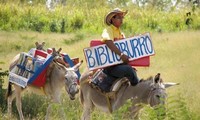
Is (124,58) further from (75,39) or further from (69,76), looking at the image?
(75,39)

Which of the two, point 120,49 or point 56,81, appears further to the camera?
point 56,81

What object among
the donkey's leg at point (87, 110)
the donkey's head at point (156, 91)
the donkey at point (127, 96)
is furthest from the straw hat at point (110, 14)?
the donkey's leg at point (87, 110)

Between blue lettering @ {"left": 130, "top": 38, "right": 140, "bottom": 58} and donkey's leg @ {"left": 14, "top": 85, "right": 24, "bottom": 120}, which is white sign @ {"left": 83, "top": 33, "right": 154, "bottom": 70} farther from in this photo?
donkey's leg @ {"left": 14, "top": 85, "right": 24, "bottom": 120}

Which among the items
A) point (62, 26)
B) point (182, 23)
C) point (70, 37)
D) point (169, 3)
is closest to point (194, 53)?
point (70, 37)

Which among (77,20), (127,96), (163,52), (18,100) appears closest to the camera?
(127,96)

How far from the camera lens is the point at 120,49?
8.87m

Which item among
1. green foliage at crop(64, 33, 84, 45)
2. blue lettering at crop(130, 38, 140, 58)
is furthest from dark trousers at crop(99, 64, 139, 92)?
green foliage at crop(64, 33, 84, 45)

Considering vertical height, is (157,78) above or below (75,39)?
above

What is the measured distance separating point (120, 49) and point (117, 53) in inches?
7.7

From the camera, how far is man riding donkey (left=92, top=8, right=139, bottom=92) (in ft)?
28.2

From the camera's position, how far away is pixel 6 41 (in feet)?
95.3

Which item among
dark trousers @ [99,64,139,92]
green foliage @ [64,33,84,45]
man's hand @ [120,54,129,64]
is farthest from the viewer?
green foliage @ [64,33,84,45]

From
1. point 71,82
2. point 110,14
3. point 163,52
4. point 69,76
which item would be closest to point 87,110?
point 71,82

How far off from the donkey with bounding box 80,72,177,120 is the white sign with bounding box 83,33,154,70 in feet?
1.43
